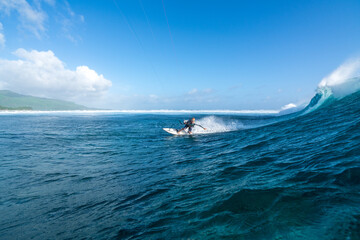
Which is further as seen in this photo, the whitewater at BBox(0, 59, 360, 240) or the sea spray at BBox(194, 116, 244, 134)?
the sea spray at BBox(194, 116, 244, 134)

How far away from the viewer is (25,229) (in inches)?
152

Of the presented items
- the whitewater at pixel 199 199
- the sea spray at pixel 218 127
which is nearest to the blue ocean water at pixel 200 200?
the whitewater at pixel 199 199

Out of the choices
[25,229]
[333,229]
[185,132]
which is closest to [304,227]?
[333,229]

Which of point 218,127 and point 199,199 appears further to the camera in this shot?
point 218,127

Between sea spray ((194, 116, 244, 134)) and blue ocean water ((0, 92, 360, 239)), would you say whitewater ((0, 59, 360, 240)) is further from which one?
sea spray ((194, 116, 244, 134))

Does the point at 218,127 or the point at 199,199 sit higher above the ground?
the point at 218,127

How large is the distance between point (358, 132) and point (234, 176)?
690 centimetres

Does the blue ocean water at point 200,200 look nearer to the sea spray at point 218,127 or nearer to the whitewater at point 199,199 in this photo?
the whitewater at point 199,199

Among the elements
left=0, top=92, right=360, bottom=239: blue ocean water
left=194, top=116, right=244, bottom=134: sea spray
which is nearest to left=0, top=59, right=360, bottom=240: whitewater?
left=0, top=92, right=360, bottom=239: blue ocean water

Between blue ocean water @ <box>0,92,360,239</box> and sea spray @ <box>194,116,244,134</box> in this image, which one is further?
sea spray @ <box>194,116,244,134</box>

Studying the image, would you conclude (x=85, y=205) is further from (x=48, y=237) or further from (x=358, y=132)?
(x=358, y=132)

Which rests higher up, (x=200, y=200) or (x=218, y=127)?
(x=218, y=127)

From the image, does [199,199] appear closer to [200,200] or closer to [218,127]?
[200,200]

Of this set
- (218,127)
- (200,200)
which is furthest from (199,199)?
(218,127)
